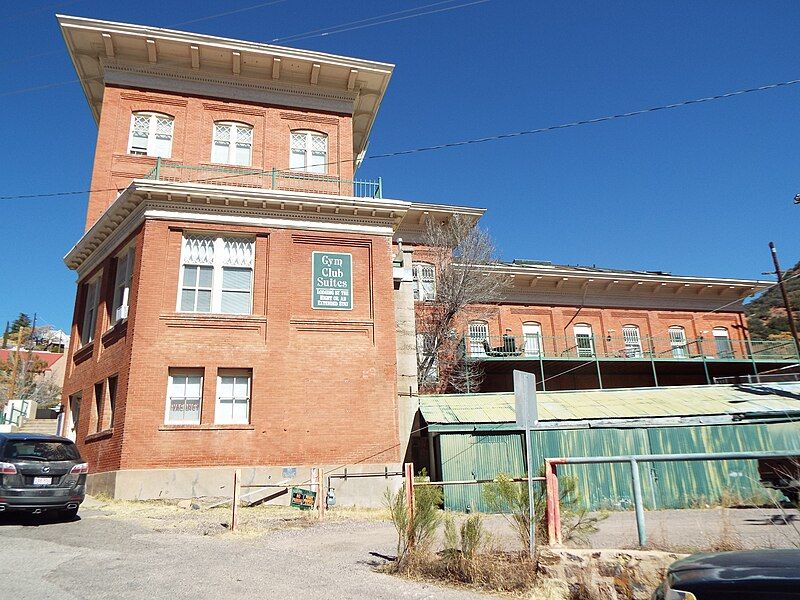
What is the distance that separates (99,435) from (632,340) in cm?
2691

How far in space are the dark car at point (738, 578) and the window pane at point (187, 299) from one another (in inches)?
→ 662

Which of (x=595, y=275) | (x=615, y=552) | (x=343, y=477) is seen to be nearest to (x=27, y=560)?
(x=615, y=552)

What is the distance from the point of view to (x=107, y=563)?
8547 millimetres

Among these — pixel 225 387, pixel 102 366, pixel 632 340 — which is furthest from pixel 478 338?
pixel 102 366

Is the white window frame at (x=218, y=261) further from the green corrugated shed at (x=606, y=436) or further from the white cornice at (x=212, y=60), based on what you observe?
the green corrugated shed at (x=606, y=436)

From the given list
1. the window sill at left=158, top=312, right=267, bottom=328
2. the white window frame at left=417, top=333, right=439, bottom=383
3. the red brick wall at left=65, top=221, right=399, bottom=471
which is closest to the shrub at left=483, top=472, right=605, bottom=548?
the red brick wall at left=65, top=221, right=399, bottom=471

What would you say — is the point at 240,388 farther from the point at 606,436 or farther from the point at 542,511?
the point at 542,511

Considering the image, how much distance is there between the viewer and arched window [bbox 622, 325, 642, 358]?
31031mm

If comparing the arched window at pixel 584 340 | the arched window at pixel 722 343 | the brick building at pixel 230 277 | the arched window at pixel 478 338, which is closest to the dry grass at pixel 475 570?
the brick building at pixel 230 277

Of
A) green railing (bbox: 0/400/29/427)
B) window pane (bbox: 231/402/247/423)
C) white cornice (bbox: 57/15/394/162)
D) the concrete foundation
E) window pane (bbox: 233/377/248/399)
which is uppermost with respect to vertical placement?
white cornice (bbox: 57/15/394/162)

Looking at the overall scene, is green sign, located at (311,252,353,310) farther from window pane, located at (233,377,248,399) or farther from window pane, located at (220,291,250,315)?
window pane, located at (233,377,248,399)

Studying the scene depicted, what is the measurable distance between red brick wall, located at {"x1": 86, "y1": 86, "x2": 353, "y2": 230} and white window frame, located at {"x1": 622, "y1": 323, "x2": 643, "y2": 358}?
18040mm

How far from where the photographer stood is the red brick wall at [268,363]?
17.1 meters

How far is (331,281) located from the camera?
19.7 metres
